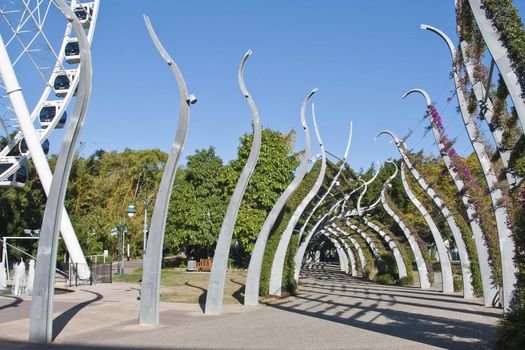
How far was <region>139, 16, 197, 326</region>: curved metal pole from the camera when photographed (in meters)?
13.3

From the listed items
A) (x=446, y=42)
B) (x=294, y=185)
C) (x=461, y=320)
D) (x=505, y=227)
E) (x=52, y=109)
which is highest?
(x=52, y=109)

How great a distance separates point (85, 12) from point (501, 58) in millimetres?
27866

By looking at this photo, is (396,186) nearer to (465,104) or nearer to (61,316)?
(465,104)

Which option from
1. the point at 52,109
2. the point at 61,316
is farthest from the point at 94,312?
the point at 52,109

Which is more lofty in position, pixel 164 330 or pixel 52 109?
pixel 52 109

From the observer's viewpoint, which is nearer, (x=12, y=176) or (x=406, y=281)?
(x=12, y=176)

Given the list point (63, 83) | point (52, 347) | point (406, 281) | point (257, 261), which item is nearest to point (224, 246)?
point (257, 261)

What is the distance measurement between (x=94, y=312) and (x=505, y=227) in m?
11.5

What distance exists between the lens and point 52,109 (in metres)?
32.2

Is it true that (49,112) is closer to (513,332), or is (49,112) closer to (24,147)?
(24,147)

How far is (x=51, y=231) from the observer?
10812 millimetres

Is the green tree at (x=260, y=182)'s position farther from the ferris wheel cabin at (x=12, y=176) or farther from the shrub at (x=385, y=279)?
the ferris wheel cabin at (x=12, y=176)

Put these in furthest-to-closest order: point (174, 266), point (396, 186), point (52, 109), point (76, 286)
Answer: point (396, 186) → point (174, 266) → point (52, 109) → point (76, 286)

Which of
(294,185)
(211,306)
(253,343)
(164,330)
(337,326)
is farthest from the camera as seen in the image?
(294,185)
